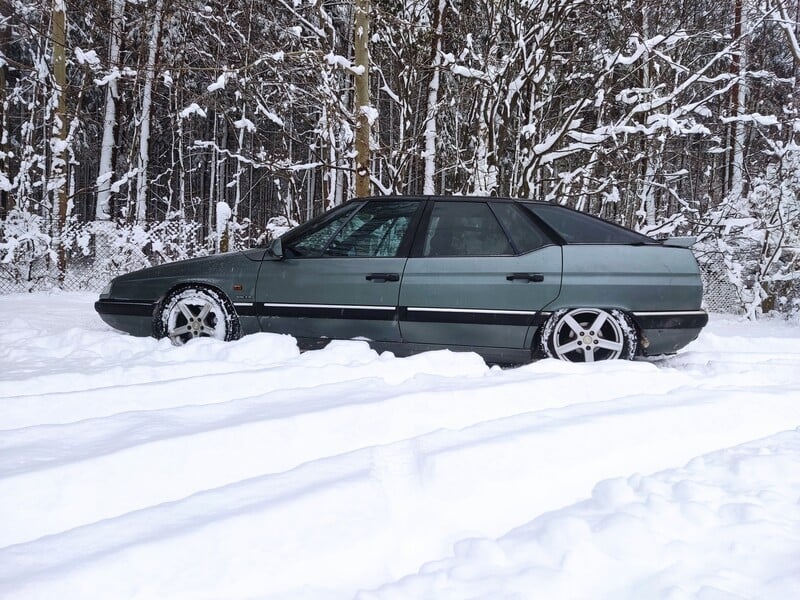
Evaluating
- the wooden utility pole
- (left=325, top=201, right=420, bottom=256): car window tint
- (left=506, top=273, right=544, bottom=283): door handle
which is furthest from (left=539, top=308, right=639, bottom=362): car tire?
the wooden utility pole

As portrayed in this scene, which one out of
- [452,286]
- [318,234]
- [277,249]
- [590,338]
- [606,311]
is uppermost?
[318,234]

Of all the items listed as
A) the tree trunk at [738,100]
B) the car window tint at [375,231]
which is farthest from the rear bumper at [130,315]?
the tree trunk at [738,100]

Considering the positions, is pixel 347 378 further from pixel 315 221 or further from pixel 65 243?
pixel 65 243

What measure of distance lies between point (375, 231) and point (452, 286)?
2.56ft

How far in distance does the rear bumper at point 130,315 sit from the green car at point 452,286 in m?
0.02

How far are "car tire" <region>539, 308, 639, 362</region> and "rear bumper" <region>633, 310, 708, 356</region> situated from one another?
0.24ft

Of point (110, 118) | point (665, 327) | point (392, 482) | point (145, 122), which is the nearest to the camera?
point (392, 482)

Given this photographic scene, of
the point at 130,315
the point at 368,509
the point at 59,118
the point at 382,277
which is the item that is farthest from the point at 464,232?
the point at 59,118

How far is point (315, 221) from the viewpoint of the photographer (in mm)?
4574

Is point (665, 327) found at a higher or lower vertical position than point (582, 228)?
lower

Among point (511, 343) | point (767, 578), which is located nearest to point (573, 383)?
point (511, 343)

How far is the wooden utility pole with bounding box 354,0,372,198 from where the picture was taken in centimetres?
811

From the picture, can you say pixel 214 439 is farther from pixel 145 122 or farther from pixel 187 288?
pixel 145 122

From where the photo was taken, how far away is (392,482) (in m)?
2.19
